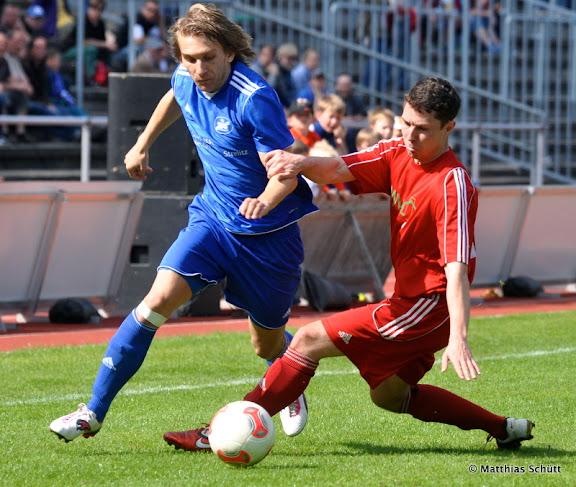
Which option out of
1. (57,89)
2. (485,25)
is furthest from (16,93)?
(485,25)

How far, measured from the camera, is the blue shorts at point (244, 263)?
17.6 feet

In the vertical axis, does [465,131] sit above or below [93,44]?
below

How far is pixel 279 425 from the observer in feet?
20.1

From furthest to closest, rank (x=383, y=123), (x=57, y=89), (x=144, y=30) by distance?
(x=144, y=30) → (x=57, y=89) → (x=383, y=123)

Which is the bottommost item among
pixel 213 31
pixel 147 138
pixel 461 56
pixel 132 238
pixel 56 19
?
pixel 132 238

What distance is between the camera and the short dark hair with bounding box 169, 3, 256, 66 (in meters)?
5.30

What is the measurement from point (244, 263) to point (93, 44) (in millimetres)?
11788

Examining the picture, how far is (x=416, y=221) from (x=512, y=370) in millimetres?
3436

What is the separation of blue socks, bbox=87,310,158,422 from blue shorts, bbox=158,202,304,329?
0.34m

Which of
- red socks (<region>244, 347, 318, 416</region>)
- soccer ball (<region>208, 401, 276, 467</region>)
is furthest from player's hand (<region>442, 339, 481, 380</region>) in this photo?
soccer ball (<region>208, 401, 276, 467</region>)

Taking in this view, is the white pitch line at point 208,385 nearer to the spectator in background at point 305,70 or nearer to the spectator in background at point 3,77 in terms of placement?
the spectator in background at point 3,77

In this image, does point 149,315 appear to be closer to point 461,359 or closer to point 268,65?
point 461,359

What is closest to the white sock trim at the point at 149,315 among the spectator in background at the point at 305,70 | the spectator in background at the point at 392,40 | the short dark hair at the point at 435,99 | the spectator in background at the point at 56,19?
the short dark hair at the point at 435,99

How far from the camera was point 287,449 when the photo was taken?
5.48 m
